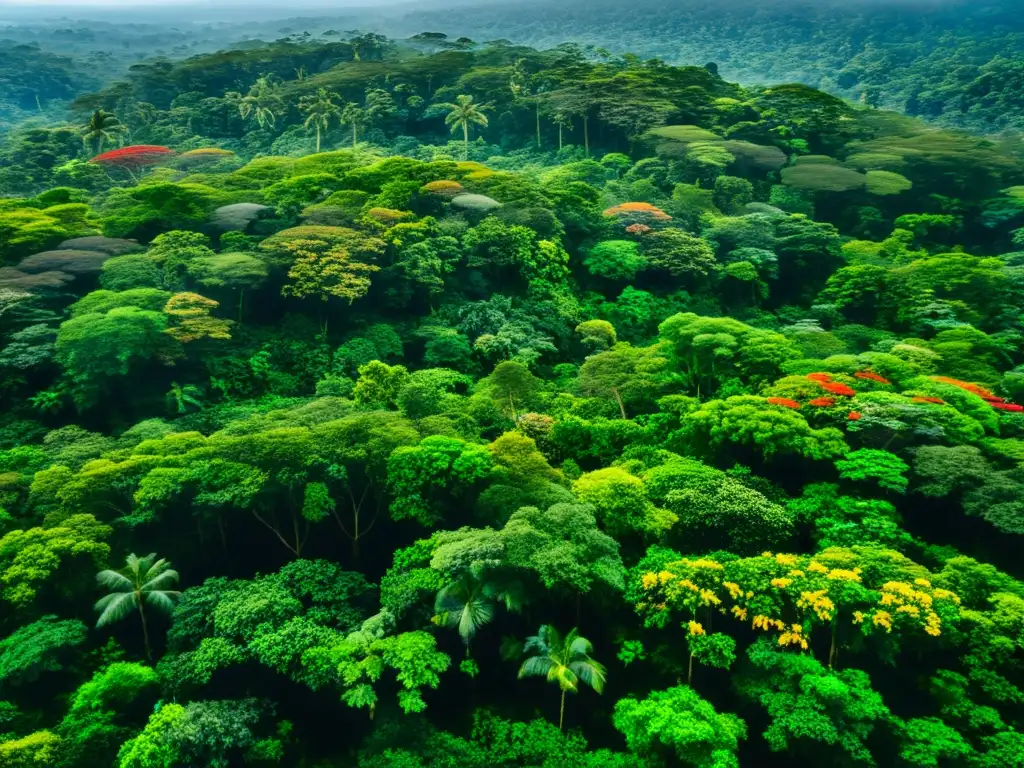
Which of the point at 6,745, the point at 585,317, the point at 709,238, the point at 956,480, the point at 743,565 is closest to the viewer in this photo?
the point at 6,745

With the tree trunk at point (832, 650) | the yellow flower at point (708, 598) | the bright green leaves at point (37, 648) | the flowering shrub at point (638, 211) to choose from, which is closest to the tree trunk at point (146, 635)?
the bright green leaves at point (37, 648)

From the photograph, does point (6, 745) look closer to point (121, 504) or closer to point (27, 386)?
point (121, 504)

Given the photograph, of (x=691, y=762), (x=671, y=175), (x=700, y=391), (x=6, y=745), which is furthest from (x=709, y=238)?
(x=6, y=745)

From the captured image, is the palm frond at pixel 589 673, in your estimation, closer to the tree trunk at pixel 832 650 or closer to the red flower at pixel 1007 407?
the tree trunk at pixel 832 650

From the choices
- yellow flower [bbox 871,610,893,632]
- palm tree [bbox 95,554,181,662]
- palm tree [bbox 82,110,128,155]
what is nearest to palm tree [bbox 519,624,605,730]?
yellow flower [bbox 871,610,893,632]

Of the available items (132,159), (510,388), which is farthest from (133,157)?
(510,388)
